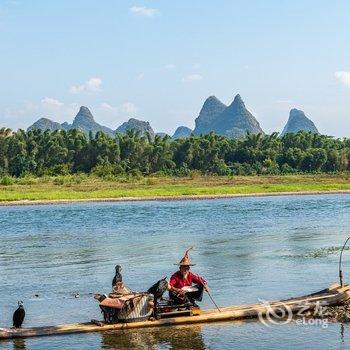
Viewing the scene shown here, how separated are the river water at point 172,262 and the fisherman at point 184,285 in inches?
37.5

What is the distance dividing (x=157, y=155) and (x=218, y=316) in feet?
323

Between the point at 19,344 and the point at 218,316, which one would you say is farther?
the point at 218,316

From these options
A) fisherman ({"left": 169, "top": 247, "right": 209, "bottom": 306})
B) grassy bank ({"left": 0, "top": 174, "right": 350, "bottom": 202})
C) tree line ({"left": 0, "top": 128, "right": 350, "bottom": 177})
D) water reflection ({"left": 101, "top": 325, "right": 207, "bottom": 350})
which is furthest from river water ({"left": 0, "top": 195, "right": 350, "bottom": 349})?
tree line ({"left": 0, "top": 128, "right": 350, "bottom": 177})

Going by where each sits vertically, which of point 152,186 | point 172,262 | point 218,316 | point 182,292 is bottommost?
point 172,262

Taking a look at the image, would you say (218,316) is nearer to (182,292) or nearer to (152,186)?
(182,292)

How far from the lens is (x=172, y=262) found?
1207 inches

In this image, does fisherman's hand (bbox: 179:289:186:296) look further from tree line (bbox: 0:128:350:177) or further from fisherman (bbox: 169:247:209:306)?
tree line (bbox: 0:128:350:177)

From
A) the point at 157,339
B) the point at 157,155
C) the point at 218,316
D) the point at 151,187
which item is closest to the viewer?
the point at 157,339

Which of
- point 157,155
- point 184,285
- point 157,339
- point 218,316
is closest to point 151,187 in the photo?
point 157,155

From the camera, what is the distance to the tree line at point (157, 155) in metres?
112

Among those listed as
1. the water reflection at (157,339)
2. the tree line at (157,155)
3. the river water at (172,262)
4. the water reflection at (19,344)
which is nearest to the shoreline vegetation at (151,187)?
the tree line at (157,155)

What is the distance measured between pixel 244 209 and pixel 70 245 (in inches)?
1149

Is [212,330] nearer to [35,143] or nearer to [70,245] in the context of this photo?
[70,245]

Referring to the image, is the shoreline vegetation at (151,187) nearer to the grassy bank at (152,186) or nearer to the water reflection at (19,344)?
the grassy bank at (152,186)
